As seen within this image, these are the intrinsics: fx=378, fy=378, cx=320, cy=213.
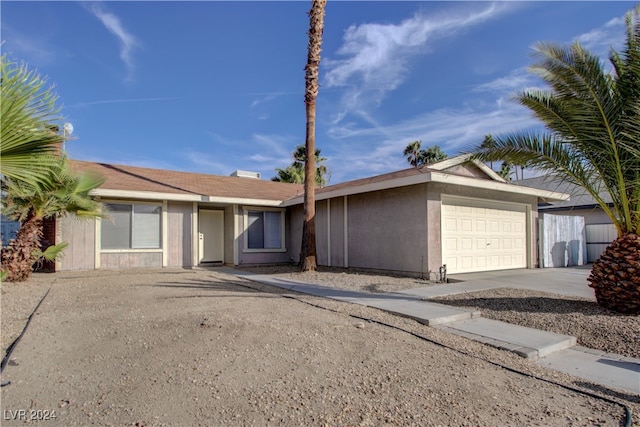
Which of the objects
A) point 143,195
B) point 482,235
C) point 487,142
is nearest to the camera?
point 487,142

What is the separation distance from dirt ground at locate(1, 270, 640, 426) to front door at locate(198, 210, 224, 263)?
936 centimetres

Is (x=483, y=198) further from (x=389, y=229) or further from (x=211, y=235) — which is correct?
(x=211, y=235)

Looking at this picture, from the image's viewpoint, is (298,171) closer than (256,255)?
No

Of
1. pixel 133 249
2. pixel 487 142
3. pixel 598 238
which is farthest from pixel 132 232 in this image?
pixel 598 238

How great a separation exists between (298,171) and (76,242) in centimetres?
2004

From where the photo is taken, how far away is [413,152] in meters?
33.8

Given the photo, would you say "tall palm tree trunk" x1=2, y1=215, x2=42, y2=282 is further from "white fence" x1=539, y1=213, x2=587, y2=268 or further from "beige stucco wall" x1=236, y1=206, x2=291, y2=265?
"white fence" x1=539, y1=213, x2=587, y2=268

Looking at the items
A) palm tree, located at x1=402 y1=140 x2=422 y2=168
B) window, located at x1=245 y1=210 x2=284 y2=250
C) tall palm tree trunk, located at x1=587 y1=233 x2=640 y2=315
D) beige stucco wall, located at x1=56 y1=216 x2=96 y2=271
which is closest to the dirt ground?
tall palm tree trunk, located at x1=587 y1=233 x2=640 y2=315

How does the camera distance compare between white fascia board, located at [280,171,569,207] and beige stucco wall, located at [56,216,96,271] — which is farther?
beige stucco wall, located at [56,216,96,271]

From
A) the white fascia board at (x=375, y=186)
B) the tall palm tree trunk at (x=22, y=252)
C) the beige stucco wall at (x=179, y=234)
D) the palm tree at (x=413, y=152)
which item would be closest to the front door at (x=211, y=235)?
the beige stucco wall at (x=179, y=234)

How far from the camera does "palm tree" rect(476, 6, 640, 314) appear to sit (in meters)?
6.16

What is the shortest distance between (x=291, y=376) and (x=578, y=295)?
7172 mm

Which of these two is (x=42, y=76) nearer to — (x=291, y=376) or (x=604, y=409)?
(x=291, y=376)

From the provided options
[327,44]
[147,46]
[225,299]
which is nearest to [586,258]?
[327,44]
